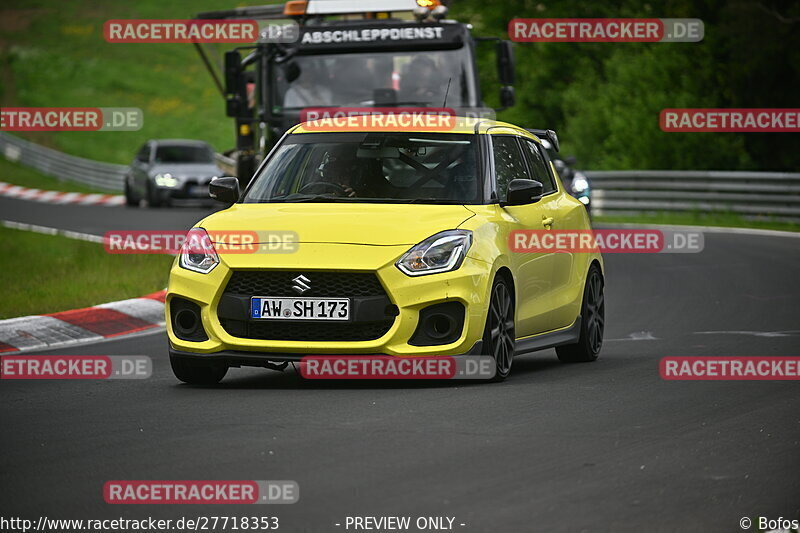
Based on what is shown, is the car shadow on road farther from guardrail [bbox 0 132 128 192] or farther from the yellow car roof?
guardrail [bbox 0 132 128 192]

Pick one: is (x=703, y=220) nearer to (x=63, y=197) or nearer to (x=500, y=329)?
(x=63, y=197)

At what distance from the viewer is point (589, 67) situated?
167 ft

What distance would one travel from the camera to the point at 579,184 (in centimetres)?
2638

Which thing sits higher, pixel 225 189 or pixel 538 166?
pixel 225 189

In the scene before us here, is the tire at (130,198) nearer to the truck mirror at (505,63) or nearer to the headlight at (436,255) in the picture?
the truck mirror at (505,63)

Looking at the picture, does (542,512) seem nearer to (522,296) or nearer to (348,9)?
(522,296)

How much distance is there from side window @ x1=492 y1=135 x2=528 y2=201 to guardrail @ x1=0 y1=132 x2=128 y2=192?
45031 millimetres

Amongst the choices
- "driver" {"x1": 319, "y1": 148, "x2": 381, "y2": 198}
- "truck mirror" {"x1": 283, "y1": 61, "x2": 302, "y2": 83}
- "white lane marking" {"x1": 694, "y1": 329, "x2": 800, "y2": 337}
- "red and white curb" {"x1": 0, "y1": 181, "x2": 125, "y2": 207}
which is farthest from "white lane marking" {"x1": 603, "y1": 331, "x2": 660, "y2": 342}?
"red and white curb" {"x1": 0, "y1": 181, "x2": 125, "y2": 207}

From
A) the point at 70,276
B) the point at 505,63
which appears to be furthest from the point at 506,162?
the point at 505,63

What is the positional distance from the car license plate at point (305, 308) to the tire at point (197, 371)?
0.66 meters

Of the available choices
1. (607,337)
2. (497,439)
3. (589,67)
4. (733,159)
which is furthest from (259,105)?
(589,67)

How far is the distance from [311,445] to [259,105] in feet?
44.0

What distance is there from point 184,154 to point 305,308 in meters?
34.0

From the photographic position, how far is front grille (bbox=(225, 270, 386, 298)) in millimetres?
10023
